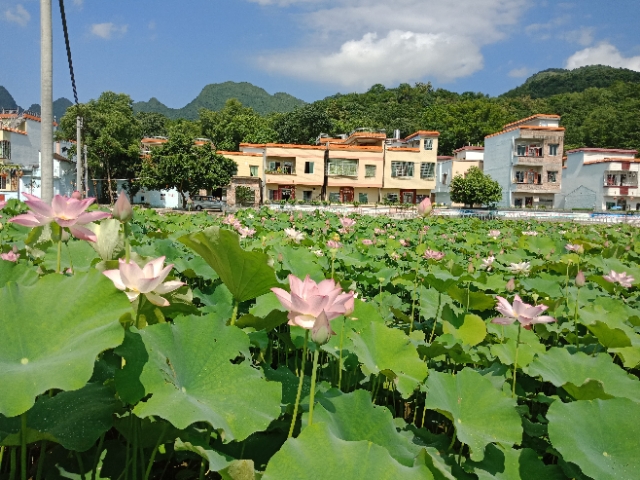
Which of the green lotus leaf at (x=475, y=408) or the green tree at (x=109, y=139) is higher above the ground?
the green tree at (x=109, y=139)

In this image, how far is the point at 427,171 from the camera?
29484mm

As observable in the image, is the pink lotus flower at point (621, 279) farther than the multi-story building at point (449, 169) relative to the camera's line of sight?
No

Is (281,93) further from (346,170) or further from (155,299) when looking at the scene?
(155,299)

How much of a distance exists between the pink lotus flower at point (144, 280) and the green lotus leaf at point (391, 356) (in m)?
0.54

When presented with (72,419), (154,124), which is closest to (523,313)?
(72,419)

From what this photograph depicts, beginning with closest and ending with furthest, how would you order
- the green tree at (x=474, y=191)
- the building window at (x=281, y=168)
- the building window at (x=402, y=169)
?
the green tree at (x=474, y=191), the building window at (x=281, y=168), the building window at (x=402, y=169)

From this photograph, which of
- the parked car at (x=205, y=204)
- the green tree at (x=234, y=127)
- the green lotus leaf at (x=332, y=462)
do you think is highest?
the green tree at (x=234, y=127)

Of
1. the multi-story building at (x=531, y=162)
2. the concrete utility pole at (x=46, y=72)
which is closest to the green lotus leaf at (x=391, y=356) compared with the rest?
→ the concrete utility pole at (x=46, y=72)

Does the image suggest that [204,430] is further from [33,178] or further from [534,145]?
[534,145]

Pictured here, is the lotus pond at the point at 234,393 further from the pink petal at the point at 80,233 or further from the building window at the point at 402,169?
the building window at the point at 402,169

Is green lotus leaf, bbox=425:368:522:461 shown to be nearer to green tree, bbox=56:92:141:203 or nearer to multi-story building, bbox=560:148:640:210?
green tree, bbox=56:92:141:203

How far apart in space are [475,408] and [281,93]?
169870 mm

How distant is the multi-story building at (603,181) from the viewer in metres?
32.1

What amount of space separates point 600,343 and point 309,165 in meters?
27.4
